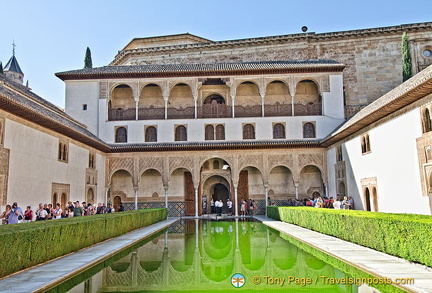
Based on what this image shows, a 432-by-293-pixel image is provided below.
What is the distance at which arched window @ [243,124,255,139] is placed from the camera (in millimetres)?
25969

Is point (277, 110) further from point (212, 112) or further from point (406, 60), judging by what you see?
point (406, 60)

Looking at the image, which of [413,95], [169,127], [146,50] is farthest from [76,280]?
[146,50]

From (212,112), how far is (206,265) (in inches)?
730

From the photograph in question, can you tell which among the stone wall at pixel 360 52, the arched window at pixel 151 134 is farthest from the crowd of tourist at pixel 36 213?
the stone wall at pixel 360 52

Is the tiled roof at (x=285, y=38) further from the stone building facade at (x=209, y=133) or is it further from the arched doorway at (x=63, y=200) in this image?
the arched doorway at (x=63, y=200)

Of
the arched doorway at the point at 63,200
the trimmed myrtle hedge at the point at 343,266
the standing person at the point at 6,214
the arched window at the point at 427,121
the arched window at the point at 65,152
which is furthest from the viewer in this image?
the arched window at the point at 65,152

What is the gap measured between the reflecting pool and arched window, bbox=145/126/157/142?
14761 millimetres

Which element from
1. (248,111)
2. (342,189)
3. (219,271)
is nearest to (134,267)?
(219,271)

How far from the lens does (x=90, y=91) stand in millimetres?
26438

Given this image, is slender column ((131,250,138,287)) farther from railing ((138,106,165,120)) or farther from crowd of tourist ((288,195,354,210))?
railing ((138,106,165,120))

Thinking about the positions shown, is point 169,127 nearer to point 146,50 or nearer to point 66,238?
point 146,50

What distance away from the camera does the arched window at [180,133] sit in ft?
86.2

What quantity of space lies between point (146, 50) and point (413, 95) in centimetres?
2724

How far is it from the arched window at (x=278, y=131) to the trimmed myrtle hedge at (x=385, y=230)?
11200mm
